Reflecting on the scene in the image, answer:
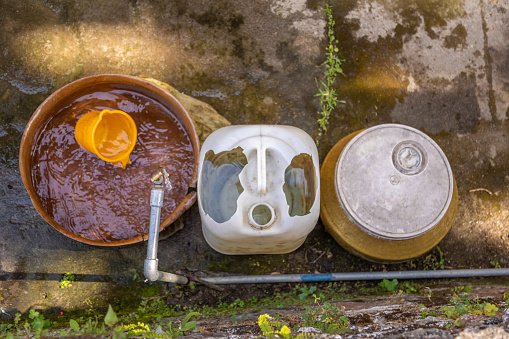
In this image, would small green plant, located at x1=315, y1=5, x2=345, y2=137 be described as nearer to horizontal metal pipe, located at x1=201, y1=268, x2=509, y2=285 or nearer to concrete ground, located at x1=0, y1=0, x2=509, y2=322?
concrete ground, located at x1=0, y1=0, x2=509, y2=322

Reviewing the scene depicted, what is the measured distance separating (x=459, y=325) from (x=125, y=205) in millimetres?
1911

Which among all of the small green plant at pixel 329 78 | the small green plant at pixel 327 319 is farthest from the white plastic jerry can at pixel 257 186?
the small green plant at pixel 329 78

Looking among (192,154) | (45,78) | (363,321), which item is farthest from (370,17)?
(45,78)

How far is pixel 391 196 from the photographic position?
6.39 ft

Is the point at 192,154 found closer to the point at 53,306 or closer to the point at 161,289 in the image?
the point at 161,289

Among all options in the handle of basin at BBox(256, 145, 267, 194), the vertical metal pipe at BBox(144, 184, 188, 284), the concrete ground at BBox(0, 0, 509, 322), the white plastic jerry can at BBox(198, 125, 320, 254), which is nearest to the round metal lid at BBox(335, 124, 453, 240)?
the white plastic jerry can at BBox(198, 125, 320, 254)

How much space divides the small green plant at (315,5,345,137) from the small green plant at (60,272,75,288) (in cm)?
202

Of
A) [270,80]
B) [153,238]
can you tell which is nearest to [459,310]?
[153,238]

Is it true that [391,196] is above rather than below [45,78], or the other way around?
below

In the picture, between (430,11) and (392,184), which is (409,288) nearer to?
(392,184)

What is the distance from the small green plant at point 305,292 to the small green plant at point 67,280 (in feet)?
5.15

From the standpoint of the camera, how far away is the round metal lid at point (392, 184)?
1941mm

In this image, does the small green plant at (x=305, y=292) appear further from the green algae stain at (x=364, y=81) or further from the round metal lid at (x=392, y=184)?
the green algae stain at (x=364, y=81)

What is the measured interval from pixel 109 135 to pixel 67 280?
1058 millimetres
